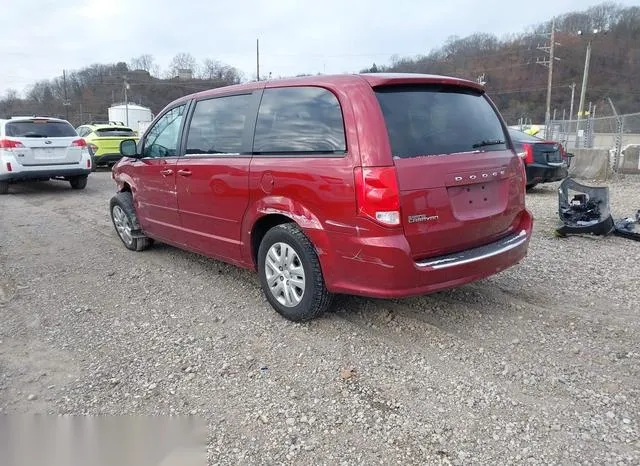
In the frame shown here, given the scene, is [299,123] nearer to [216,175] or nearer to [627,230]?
[216,175]

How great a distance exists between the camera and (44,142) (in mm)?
10492

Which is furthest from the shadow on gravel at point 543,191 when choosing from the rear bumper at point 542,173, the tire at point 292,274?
the tire at point 292,274

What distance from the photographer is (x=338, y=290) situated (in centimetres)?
338

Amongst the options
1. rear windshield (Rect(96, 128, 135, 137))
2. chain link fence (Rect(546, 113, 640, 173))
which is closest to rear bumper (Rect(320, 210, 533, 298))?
chain link fence (Rect(546, 113, 640, 173))

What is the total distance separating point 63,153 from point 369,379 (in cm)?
1007

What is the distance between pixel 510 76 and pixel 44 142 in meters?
69.8

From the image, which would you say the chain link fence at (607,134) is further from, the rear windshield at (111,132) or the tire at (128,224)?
the rear windshield at (111,132)

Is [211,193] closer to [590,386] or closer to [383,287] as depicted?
[383,287]

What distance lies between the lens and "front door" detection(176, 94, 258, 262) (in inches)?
156

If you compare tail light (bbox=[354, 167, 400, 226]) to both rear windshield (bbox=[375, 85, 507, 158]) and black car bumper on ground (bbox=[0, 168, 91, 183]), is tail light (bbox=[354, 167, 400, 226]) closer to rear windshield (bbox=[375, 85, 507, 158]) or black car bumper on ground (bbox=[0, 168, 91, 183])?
rear windshield (bbox=[375, 85, 507, 158])

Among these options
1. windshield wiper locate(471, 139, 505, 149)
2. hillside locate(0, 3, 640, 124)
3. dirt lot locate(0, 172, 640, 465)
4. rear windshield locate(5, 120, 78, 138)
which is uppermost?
hillside locate(0, 3, 640, 124)

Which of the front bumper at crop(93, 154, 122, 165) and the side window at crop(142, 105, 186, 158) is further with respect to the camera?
the front bumper at crop(93, 154, 122, 165)

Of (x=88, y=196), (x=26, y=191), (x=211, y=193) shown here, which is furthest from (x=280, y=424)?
(x=26, y=191)

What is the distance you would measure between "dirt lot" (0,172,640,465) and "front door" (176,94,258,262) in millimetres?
536
